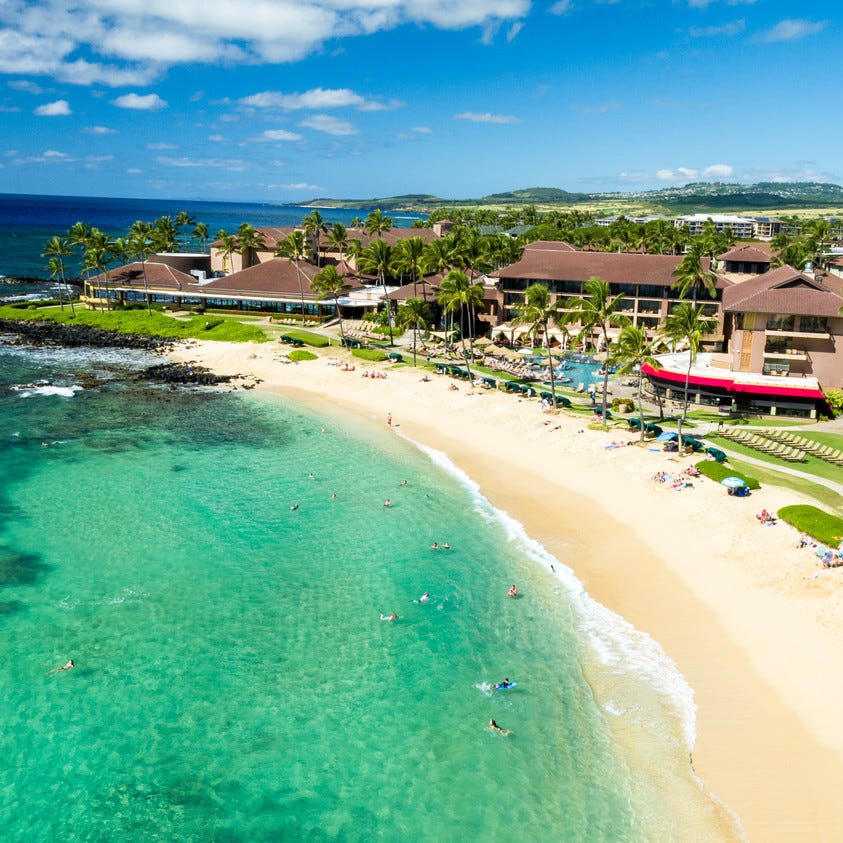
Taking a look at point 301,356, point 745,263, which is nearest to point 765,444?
point 301,356

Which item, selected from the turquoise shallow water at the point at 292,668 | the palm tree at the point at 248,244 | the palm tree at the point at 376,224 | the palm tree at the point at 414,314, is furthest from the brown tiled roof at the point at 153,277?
the turquoise shallow water at the point at 292,668

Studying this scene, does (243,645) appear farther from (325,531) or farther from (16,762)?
(325,531)

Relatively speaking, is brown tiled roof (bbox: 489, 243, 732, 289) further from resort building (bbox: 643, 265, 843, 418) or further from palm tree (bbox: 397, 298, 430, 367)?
resort building (bbox: 643, 265, 843, 418)

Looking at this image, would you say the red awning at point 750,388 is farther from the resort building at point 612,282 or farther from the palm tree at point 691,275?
the resort building at point 612,282

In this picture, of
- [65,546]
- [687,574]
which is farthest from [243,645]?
[687,574]

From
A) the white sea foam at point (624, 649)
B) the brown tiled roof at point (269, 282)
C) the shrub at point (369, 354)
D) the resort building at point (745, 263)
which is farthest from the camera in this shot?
the resort building at point (745, 263)

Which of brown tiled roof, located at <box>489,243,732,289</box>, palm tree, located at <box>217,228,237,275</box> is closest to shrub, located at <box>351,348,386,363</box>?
brown tiled roof, located at <box>489,243,732,289</box>
